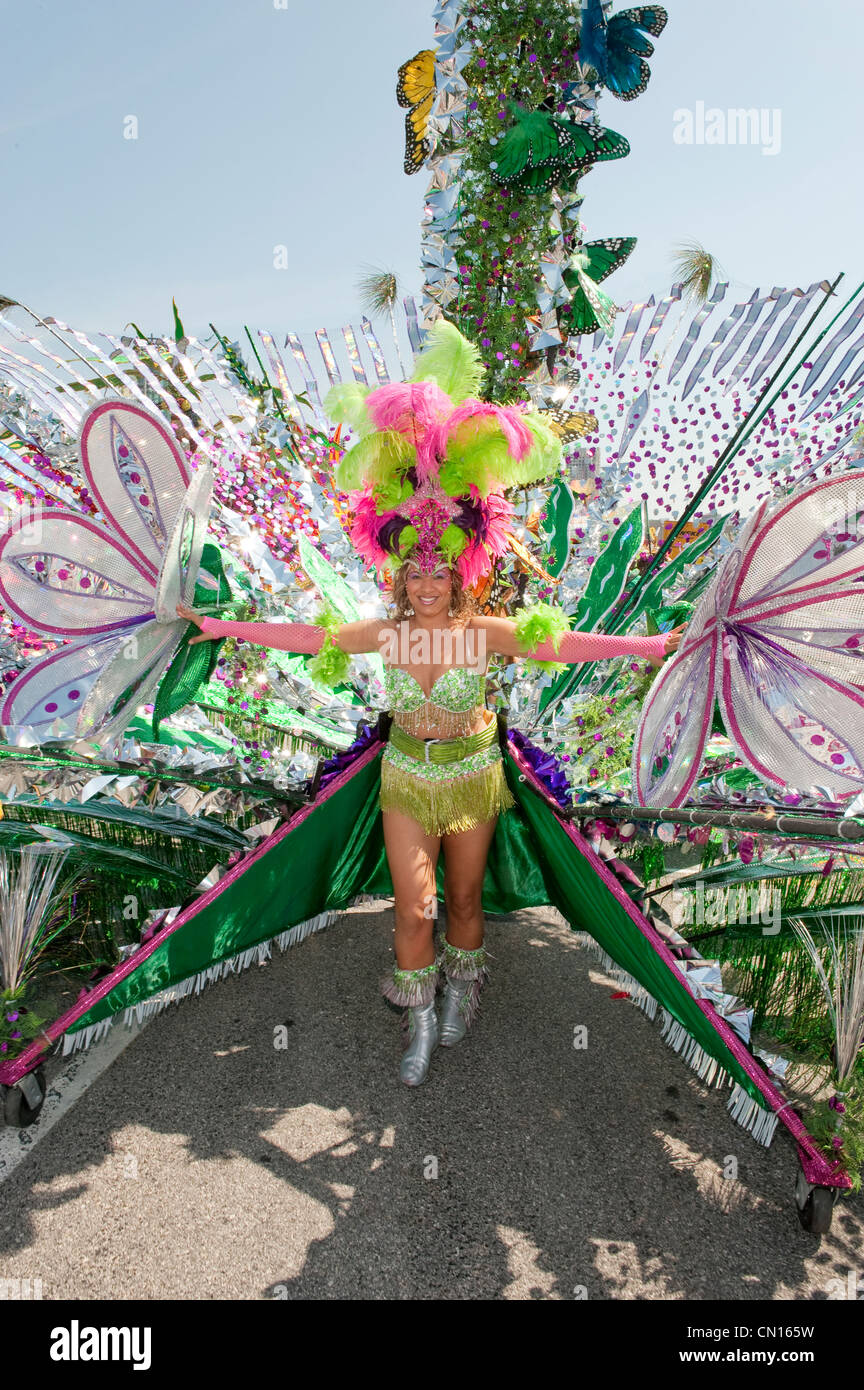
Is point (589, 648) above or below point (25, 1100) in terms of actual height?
above

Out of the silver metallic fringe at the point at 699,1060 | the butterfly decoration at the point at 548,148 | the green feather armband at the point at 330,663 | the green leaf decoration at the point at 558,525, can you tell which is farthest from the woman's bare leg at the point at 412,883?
the butterfly decoration at the point at 548,148

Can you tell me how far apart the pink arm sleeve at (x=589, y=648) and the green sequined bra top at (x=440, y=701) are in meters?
0.23

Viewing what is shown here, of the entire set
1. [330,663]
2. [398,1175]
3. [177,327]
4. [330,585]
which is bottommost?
[398,1175]

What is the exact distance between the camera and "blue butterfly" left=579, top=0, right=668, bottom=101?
2.56m

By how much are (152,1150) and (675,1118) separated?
157 centimetres

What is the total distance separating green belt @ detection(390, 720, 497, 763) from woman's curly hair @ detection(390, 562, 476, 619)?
41 cm

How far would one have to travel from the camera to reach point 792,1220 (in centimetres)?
200

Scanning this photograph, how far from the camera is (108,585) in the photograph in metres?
2.53

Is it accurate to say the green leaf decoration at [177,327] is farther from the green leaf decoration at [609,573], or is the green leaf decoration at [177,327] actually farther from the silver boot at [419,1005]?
the silver boot at [419,1005]

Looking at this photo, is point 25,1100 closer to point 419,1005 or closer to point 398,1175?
point 398,1175

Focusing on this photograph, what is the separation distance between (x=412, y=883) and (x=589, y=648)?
0.97 meters

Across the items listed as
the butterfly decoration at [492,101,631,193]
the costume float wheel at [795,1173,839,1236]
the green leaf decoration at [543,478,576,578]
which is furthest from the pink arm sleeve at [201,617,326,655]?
the costume float wheel at [795,1173,839,1236]

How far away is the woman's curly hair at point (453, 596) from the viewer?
250 centimetres

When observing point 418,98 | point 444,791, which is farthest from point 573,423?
point 444,791
